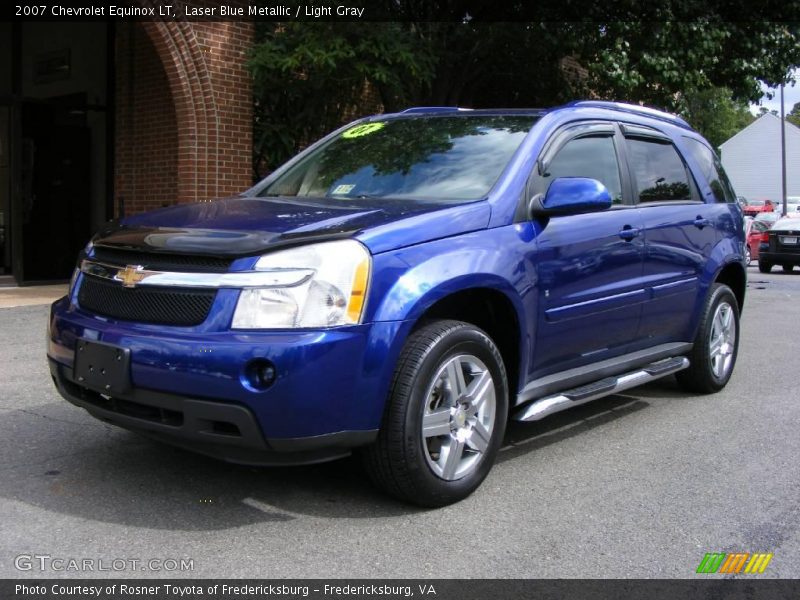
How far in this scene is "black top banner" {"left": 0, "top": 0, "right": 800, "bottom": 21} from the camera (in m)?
10.3

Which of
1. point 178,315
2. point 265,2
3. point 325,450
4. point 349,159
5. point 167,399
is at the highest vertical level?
point 265,2

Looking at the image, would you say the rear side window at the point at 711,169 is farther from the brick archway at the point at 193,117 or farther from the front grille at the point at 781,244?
the front grille at the point at 781,244

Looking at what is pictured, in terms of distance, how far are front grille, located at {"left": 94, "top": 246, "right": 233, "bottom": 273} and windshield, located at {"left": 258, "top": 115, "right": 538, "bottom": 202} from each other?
4.02 feet

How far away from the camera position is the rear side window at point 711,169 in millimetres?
6297

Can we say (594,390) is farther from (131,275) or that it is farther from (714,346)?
(131,275)

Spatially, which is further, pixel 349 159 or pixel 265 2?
pixel 265 2

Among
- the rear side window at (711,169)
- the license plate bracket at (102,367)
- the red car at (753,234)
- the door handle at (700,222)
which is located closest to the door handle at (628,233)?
the door handle at (700,222)

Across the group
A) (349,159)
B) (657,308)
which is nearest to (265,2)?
(349,159)

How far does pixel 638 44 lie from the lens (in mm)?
11273

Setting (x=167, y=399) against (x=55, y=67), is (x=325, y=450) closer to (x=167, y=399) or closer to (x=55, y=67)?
(x=167, y=399)

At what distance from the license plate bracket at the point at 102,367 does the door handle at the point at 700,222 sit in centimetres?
392

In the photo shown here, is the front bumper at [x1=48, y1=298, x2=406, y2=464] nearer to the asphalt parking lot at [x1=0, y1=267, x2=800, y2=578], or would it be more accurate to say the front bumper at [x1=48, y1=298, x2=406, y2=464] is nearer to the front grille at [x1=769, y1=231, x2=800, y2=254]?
the asphalt parking lot at [x1=0, y1=267, x2=800, y2=578]

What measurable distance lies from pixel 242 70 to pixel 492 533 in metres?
8.83

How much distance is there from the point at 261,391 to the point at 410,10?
915 centimetres
